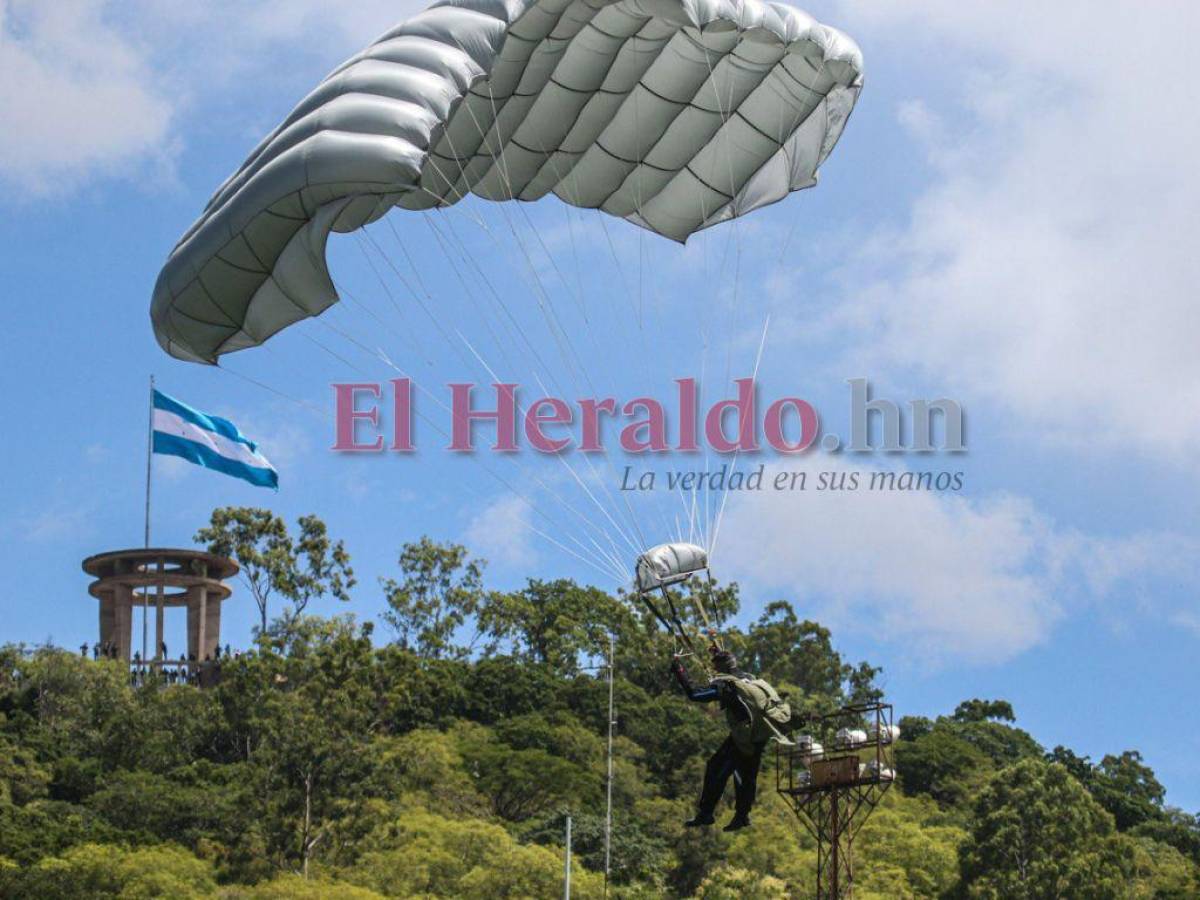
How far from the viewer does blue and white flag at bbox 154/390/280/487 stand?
3972 centimetres

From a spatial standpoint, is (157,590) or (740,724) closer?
(740,724)

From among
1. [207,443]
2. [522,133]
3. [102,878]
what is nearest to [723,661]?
[522,133]

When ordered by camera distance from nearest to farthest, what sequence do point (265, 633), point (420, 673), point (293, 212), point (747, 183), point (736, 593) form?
1. point (293, 212)
2. point (747, 183)
3. point (420, 673)
4. point (265, 633)
5. point (736, 593)

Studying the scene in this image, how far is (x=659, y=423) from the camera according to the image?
75.6 feet

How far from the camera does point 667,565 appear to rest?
57.7 ft

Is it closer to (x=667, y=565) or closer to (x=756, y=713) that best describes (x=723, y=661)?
(x=756, y=713)

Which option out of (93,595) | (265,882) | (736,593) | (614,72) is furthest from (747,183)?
(736,593)

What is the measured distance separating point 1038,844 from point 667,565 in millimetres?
20032

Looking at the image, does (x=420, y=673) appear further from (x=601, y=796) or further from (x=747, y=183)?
(x=747, y=183)

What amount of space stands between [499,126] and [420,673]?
87.1ft

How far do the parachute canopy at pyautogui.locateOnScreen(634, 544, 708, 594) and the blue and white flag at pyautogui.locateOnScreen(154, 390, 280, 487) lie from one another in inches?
893

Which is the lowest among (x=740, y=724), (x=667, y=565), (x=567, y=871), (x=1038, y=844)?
(x=567, y=871)

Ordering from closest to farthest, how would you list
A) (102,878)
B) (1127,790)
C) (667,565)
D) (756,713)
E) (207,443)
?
(756,713)
(667,565)
(102,878)
(207,443)
(1127,790)

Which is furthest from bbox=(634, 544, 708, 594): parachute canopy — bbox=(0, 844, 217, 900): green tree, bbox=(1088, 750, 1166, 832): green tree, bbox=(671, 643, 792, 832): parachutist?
bbox=(1088, 750, 1166, 832): green tree
